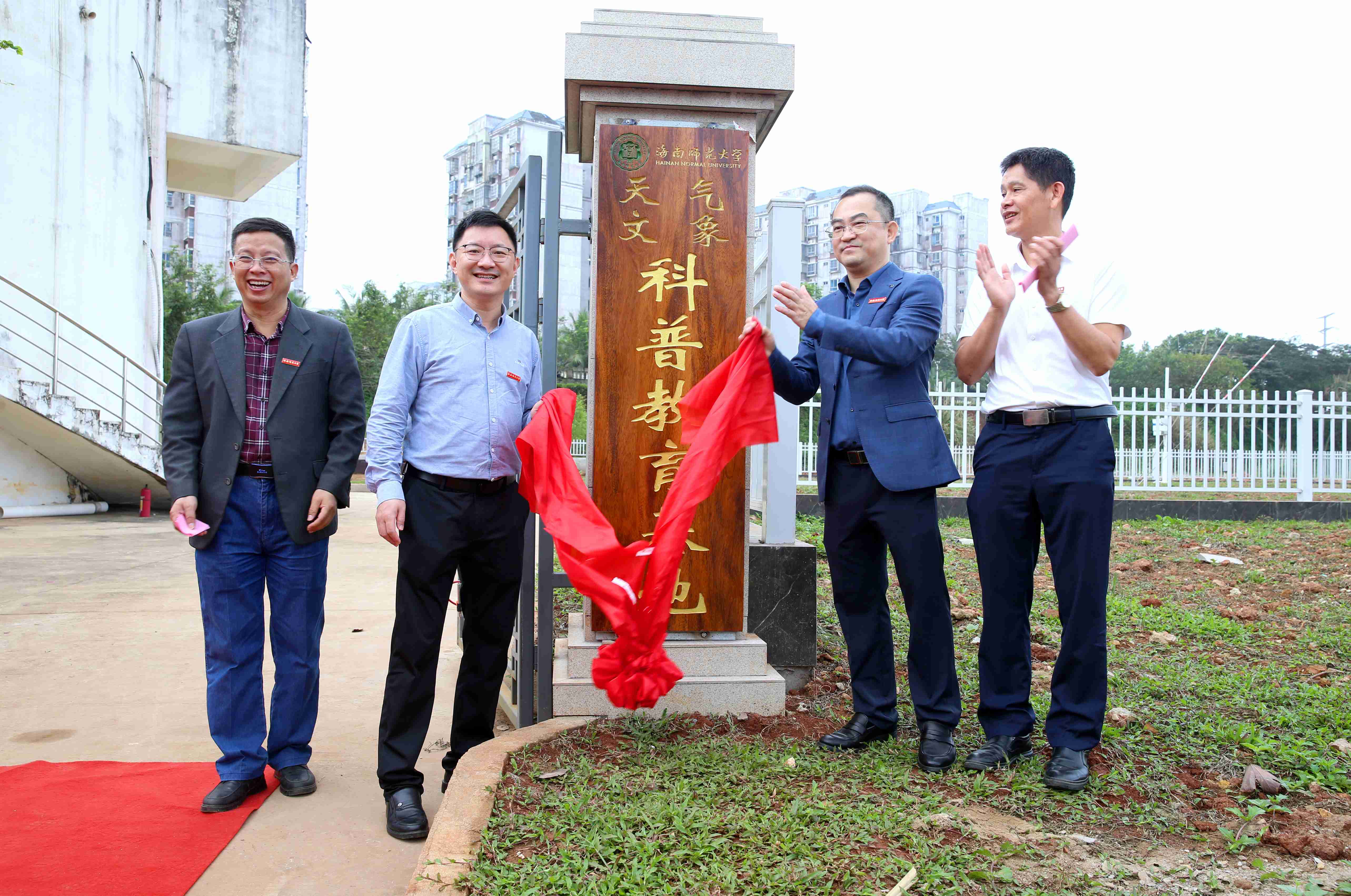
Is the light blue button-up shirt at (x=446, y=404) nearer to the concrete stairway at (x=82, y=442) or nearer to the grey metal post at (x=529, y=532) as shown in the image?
the grey metal post at (x=529, y=532)

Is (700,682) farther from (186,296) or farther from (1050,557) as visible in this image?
(186,296)

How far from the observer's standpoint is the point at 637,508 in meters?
3.14

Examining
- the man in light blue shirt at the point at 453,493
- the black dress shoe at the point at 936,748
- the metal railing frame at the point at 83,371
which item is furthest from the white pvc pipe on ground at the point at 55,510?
the black dress shoe at the point at 936,748

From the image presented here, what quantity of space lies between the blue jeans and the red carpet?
16 centimetres

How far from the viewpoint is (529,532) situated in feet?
10.6

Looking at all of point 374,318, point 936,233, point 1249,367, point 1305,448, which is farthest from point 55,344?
point 936,233

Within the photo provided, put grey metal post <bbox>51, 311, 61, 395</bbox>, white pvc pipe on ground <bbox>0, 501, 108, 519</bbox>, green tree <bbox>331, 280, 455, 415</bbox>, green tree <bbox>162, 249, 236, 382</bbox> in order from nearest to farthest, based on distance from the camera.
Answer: grey metal post <bbox>51, 311, 61, 395</bbox> < white pvc pipe on ground <bbox>0, 501, 108, 519</bbox> < green tree <bbox>162, 249, 236, 382</bbox> < green tree <bbox>331, 280, 455, 415</bbox>

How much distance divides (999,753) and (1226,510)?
30.1 ft

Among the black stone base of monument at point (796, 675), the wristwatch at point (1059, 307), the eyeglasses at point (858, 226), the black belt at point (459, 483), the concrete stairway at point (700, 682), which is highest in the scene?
the eyeglasses at point (858, 226)

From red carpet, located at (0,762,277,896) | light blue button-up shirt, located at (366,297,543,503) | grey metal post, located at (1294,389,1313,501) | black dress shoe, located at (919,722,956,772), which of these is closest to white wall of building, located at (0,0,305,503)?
red carpet, located at (0,762,277,896)

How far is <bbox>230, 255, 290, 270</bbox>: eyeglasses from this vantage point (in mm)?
2779

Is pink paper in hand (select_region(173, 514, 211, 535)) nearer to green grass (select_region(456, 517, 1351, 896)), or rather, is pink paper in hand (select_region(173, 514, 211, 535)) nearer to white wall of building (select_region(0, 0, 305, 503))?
green grass (select_region(456, 517, 1351, 896))

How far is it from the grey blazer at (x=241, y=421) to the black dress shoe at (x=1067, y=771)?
217 centimetres

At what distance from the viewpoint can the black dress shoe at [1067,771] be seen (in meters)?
2.48
